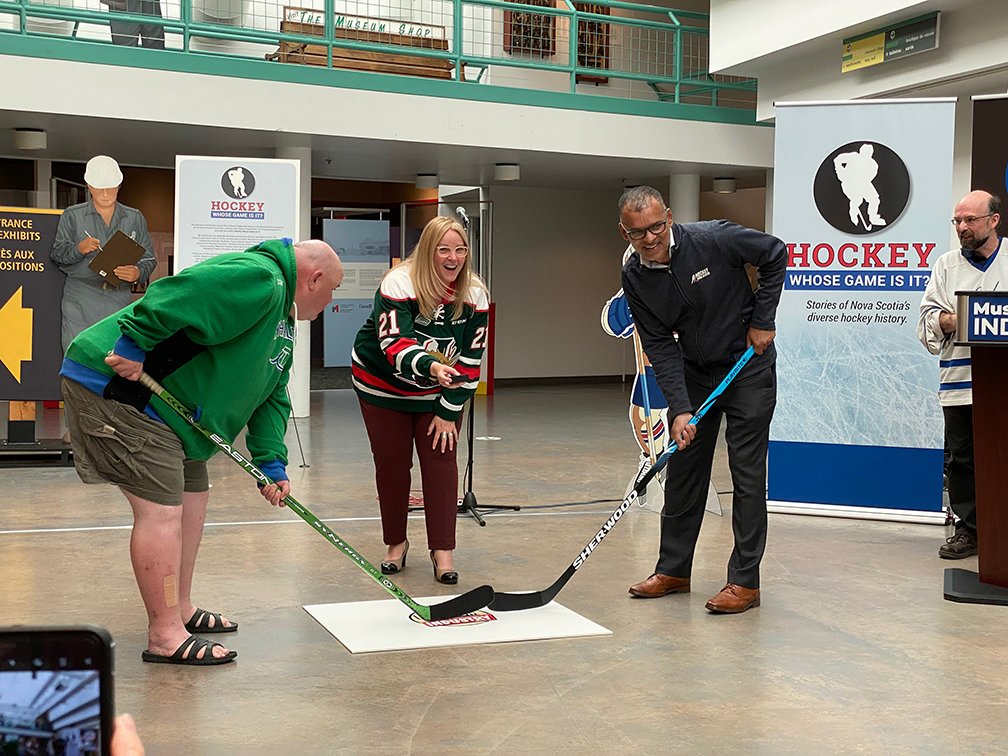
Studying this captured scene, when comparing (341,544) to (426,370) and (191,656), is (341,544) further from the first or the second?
(426,370)

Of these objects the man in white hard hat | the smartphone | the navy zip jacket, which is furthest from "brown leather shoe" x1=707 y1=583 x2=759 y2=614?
the man in white hard hat

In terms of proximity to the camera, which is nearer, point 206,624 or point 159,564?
point 159,564

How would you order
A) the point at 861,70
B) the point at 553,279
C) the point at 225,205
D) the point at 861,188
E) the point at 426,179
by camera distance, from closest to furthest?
the point at 861,188, the point at 225,205, the point at 861,70, the point at 426,179, the point at 553,279

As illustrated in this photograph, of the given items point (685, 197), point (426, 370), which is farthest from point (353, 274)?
point (426, 370)

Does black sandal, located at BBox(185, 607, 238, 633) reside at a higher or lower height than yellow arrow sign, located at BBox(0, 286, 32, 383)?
lower

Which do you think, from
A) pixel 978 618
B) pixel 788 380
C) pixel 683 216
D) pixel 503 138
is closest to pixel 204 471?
pixel 978 618

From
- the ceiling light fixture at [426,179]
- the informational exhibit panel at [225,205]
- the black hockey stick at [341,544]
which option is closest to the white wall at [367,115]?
the informational exhibit panel at [225,205]

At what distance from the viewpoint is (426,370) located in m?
4.35

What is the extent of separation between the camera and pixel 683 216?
12969 millimetres

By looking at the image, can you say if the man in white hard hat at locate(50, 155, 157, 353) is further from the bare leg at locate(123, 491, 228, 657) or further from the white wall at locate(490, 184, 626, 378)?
the white wall at locate(490, 184, 626, 378)

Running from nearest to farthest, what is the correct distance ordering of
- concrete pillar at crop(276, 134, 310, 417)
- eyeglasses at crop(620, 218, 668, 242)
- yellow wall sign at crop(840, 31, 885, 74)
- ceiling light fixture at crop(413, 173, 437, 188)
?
eyeglasses at crop(620, 218, 668, 242)
yellow wall sign at crop(840, 31, 885, 74)
concrete pillar at crop(276, 134, 310, 417)
ceiling light fixture at crop(413, 173, 437, 188)

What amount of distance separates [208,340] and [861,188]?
4057 mm

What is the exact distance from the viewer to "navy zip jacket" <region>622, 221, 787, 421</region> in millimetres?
4219

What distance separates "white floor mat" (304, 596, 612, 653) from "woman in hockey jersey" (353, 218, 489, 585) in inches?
20.2
